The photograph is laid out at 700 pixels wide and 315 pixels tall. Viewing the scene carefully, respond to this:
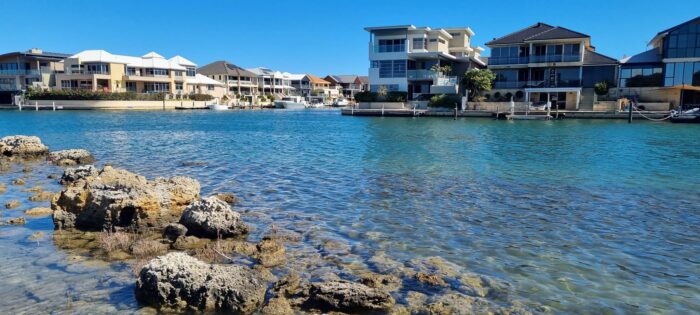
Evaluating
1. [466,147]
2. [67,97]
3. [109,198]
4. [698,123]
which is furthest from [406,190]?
[67,97]

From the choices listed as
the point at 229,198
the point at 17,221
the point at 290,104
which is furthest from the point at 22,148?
the point at 290,104

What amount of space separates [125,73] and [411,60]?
57.2 metres

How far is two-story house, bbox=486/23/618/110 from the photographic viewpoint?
65.1 m

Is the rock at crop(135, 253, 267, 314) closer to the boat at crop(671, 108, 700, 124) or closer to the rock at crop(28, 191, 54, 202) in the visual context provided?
the rock at crop(28, 191, 54, 202)

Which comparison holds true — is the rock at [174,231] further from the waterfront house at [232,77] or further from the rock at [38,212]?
the waterfront house at [232,77]

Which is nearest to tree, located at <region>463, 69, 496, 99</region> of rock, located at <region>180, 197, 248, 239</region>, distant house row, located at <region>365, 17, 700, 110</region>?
distant house row, located at <region>365, 17, 700, 110</region>

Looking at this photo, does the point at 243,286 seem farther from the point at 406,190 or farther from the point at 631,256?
the point at 406,190

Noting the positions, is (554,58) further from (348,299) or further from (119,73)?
(119,73)

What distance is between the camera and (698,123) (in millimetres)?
50562

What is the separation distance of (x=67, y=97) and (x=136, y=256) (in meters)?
94.7

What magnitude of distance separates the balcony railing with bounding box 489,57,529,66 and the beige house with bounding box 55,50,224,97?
64122 millimetres

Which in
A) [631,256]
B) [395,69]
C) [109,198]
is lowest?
[631,256]

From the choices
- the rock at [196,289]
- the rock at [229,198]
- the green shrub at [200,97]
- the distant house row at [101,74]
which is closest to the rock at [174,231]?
the rock at [196,289]

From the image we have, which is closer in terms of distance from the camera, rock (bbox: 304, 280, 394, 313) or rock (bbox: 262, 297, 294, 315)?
rock (bbox: 262, 297, 294, 315)
